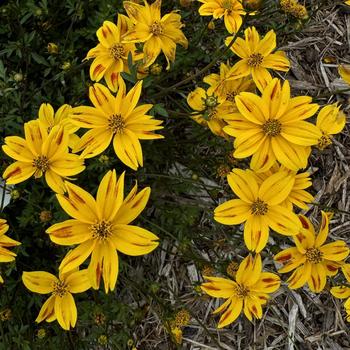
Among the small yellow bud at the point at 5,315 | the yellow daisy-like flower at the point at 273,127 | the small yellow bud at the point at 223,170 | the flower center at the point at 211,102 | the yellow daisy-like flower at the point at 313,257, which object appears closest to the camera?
the yellow daisy-like flower at the point at 273,127

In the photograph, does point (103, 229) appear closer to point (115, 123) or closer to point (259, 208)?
point (115, 123)

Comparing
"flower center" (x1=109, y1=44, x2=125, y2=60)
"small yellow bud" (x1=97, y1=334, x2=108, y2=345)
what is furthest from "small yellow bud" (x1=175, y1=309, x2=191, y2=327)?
"flower center" (x1=109, y1=44, x2=125, y2=60)

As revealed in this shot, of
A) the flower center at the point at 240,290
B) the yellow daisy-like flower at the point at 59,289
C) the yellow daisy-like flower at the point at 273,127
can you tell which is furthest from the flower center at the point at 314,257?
the yellow daisy-like flower at the point at 59,289

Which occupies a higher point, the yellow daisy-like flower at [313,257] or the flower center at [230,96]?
the flower center at [230,96]

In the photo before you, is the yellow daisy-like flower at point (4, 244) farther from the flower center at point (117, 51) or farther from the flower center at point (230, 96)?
the flower center at point (230, 96)

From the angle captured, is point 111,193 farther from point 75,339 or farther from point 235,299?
point 75,339

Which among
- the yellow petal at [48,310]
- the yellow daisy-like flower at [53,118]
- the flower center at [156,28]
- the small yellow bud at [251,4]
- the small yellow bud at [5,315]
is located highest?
the small yellow bud at [251,4]

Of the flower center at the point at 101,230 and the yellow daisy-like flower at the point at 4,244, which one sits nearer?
the flower center at the point at 101,230

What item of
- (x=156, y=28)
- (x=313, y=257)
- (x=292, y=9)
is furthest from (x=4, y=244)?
(x=292, y=9)

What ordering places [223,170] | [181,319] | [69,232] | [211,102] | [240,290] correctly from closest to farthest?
1. [69,232]
2. [211,102]
3. [240,290]
4. [181,319]
5. [223,170]
